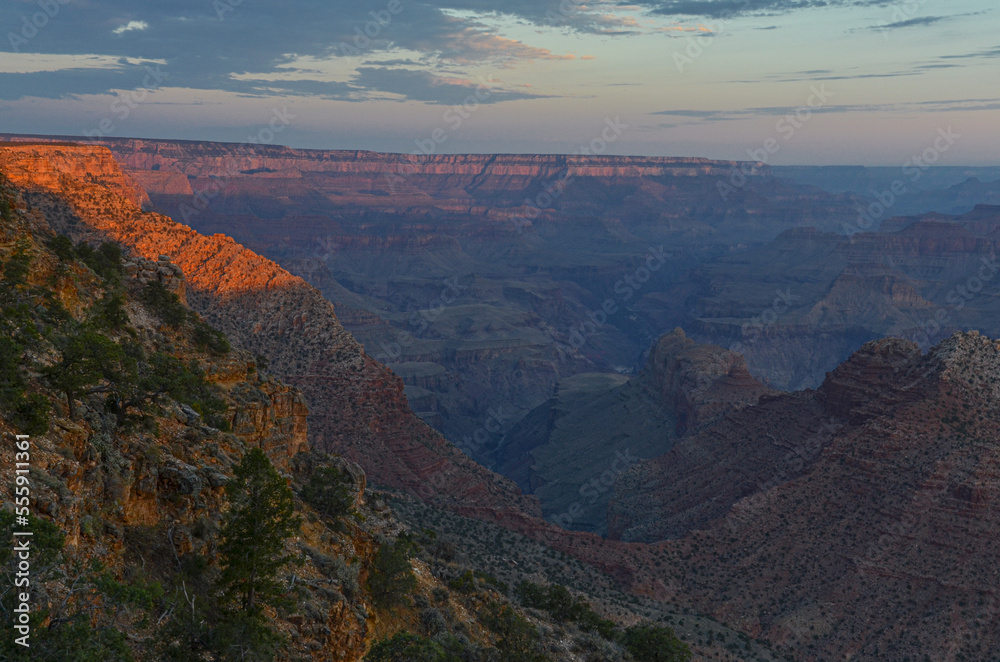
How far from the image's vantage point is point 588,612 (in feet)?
135

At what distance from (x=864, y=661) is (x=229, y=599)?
4327 cm

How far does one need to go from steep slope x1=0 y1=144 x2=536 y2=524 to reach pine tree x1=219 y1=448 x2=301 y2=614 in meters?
47.5

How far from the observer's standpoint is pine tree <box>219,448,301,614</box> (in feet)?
64.5

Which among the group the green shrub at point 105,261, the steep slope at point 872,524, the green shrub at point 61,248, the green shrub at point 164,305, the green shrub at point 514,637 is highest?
the green shrub at point 61,248

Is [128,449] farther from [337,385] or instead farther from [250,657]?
[337,385]

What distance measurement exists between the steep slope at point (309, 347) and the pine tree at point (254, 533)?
1869 inches

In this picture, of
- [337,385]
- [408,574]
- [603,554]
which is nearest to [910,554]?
[603,554]

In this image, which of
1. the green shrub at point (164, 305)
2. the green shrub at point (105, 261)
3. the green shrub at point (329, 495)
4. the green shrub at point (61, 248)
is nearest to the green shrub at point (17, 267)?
the green shrub at point (61, 248)

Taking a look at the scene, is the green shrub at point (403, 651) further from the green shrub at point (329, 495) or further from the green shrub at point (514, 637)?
the green shrub at point (329, 495)

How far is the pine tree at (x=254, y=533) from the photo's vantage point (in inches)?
774

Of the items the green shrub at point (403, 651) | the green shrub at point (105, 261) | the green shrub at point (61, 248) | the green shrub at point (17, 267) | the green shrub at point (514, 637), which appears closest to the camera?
the green shrub at point (403, 651)

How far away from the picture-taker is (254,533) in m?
20.1

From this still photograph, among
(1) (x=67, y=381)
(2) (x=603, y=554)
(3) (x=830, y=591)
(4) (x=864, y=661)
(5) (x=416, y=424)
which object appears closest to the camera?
(1) (x=67, y=381)

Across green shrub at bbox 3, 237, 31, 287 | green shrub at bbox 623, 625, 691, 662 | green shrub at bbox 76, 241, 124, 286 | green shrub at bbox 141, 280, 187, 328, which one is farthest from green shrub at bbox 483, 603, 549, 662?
green shrub at bbox 76, 241, 124, 286
